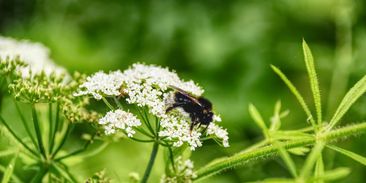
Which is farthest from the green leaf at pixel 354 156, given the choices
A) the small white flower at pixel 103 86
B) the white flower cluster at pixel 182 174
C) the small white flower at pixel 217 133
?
the small white flower at pixel 103 86

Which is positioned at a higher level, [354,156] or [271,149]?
[271,149]

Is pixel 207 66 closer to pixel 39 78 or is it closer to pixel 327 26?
→ pixel 327 26

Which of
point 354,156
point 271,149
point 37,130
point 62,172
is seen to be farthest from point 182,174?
point 354,156

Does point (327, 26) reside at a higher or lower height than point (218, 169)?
higher

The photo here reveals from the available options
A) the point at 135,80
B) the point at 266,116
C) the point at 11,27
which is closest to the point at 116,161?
the point at 266,116

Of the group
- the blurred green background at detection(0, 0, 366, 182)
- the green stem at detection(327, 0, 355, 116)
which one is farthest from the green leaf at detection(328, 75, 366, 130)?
the blurred green background at detection(0, 0, 366, 182)

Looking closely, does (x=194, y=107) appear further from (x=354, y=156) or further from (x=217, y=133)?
(x=354, y=156)

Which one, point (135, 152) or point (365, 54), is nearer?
point (135, 152)
